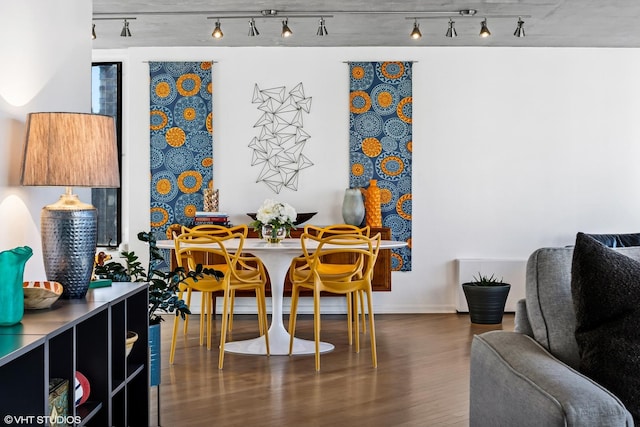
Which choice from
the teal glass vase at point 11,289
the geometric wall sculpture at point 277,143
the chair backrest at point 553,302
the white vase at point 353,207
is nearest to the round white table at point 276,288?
the white vase at point 353,207

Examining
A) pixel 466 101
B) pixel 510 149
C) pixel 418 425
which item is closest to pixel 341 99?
pixel 466 101

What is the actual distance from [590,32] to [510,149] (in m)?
1.31

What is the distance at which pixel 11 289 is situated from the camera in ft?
6.55

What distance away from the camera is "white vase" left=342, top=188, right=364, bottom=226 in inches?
262

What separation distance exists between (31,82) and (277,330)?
9.37 ft

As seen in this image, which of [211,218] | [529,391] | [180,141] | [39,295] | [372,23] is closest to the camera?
[529,391]

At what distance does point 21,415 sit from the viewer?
1.74 metres

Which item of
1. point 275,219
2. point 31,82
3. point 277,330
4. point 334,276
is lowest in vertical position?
point 277,330

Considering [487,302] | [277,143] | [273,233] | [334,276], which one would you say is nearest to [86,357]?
[334,276]

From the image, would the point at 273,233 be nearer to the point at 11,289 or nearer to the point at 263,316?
the point at 263,316

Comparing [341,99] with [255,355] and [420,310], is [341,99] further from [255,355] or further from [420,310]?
[255,355]

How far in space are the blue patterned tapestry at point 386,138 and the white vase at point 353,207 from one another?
0.76 feet

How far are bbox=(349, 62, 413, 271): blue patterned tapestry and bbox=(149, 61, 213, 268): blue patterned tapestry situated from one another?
1445mm

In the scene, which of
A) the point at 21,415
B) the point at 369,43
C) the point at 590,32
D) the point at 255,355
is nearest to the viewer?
the point at 21,415
